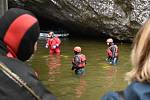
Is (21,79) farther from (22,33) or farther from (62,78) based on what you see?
(62,78)

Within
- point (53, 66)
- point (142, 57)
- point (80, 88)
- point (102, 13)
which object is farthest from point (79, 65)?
point (142, 57)

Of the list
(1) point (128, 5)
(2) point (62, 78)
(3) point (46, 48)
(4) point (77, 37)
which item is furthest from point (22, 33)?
(4) point (77, 37)

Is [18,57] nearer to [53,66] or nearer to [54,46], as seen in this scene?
[53,66]

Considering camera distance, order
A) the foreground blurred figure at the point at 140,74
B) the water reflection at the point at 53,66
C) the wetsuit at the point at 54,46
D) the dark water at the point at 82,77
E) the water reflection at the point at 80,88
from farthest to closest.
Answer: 1. the wetsuit at the point at 54,46
2. the water reflection at the point at 53,66
3. the dark water at the point at 82,77
4. the water reflection at the point at 80,88
5. the foreground blurred figure at the point at 140,74

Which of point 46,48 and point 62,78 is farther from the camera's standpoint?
point 46,48

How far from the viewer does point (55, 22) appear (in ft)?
72.9

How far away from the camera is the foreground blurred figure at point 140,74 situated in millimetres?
1757

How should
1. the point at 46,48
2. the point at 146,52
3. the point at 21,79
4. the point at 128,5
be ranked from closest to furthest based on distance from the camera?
the point at 146,52 < the point at 21,79 < the point at 46,48 < the point at 128,5

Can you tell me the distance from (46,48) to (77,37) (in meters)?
4.79

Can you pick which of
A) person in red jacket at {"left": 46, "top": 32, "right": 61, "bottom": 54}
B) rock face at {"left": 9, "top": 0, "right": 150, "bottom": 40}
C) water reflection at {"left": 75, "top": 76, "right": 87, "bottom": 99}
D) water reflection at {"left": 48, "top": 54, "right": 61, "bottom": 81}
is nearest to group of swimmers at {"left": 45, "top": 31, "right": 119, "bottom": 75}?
person in red jacket at {"left": 46, "top": 32, "right": 61, "bottom": 54}

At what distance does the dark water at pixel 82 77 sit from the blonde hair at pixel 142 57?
687cm

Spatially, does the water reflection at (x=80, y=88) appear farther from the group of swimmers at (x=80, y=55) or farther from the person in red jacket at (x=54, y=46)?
the person in red jacket at (x=54, y=46)

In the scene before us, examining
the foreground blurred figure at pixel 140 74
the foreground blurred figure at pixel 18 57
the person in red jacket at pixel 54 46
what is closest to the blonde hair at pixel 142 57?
the foreground blurred figure at pixel 140 74

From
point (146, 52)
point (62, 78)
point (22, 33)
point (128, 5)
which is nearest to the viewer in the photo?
point (146, 52)
